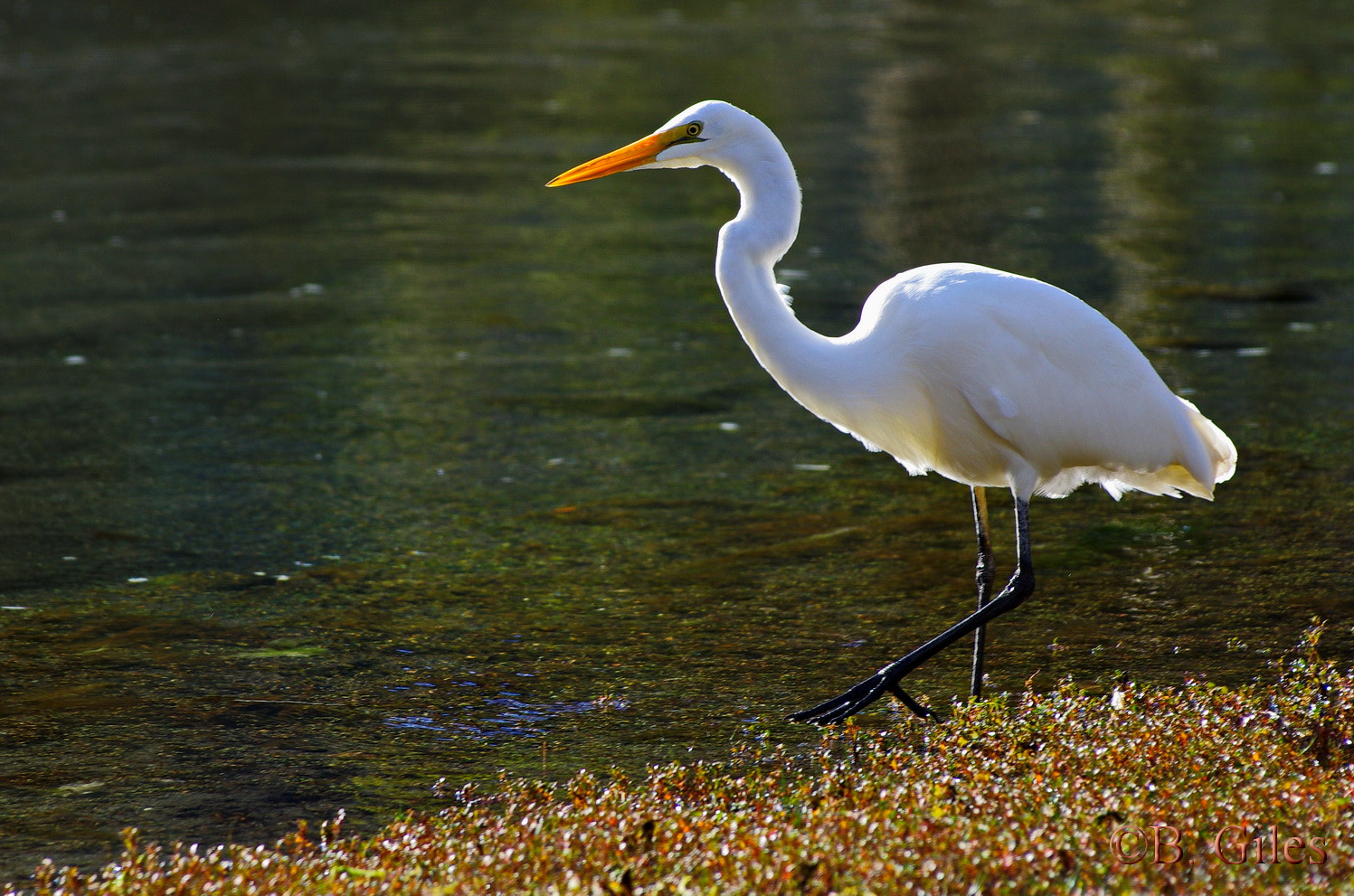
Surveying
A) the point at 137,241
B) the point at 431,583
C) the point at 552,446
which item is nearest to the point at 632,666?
the point at 431,583

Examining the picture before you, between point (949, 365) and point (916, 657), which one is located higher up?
point (949, 365)

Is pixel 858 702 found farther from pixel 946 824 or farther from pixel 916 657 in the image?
pixel 946 824

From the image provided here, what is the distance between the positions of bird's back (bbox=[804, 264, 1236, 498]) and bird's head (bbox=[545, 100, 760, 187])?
725 millimetres

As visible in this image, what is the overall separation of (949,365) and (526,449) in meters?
2.99

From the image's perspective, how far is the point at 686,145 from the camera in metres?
4.89

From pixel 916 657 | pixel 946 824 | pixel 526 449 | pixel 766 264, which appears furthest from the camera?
pixel 526 449

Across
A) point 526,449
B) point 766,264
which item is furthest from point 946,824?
Answer: point 526,449

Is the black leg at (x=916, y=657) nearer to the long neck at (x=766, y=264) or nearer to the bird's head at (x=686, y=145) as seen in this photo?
the long neck at (x=766, y=264)

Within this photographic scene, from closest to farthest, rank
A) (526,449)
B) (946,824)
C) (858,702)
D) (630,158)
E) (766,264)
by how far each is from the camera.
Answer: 1. (946,824)
2. (858,702)
3. (766,264)
4. (630,158)
5. (526,449)

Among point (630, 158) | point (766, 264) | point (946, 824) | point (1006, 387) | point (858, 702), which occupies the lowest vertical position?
point (858, 702)

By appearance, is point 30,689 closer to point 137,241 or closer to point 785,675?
point 785,675

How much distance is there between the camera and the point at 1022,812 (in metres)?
3.37

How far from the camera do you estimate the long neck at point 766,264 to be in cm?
472

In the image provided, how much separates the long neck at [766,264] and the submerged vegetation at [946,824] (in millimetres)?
1221
